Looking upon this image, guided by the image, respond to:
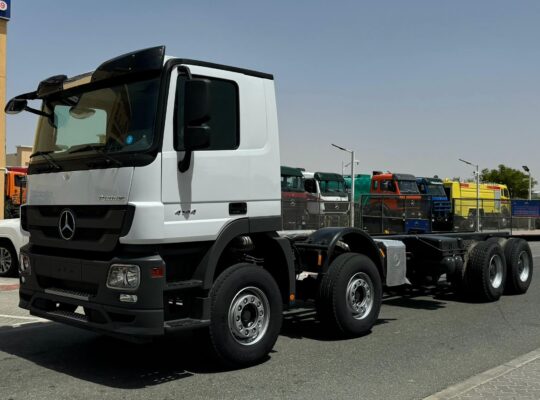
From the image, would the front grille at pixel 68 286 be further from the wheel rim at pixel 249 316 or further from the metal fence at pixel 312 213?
the metal fence at pixel 312 213

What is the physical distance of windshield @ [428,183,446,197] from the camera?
28578 millimetres

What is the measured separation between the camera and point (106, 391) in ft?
16.2

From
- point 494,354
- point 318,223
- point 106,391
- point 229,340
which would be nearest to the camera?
point 106,391

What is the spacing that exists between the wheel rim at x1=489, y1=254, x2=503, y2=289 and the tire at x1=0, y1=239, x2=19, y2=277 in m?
9.26

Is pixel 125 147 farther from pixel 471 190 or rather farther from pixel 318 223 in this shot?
pixel 471 190

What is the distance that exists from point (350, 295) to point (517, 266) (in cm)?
507

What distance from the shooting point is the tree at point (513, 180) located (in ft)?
236

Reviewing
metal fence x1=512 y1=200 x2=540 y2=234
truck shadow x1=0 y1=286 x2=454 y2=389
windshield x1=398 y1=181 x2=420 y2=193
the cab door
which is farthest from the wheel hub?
windshield x1=398 y1=181 x2=420 y2=193

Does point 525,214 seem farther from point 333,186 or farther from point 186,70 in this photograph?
point 186,70

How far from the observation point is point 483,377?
17.2 feet

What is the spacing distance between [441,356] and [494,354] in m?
0.61

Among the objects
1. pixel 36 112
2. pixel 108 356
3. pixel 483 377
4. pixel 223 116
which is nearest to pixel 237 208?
pixel 223 116

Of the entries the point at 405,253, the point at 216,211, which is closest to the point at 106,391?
the point at 216,211

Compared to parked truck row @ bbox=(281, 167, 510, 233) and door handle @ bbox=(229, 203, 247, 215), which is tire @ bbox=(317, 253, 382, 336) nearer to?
door handle @ bbox=(229, 203, 247, 215)
